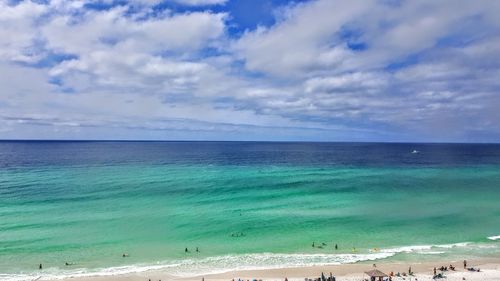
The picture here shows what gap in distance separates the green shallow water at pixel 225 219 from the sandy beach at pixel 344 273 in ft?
7.77

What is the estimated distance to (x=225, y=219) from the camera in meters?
46.0

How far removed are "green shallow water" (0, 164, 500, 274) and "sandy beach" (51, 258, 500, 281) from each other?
2.37 m

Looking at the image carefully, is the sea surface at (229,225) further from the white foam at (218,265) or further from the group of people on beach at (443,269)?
the group of people on beach at (443,269)

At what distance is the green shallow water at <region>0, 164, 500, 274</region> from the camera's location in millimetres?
35500

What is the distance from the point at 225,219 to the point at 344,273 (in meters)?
19.5

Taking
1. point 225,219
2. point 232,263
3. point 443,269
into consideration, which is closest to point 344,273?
point 443,269

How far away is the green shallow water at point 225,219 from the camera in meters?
35.5

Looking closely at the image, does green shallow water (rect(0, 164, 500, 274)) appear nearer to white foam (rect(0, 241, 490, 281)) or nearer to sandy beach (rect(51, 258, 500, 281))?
white foam (rect(0, 241, 490, 281))

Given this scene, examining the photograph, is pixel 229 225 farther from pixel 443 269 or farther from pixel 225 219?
pixel 443 269

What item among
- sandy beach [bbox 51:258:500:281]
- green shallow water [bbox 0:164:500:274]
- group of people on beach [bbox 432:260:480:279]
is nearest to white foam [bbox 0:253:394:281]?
green shallow water [bbox 0:164:500:274]

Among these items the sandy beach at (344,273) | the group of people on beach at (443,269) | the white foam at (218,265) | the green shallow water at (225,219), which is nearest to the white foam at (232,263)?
the white foam at (218,265)

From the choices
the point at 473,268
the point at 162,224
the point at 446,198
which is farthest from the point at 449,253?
the point at 162,224

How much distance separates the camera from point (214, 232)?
134 ft

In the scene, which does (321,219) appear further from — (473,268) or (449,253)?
(473,268)
